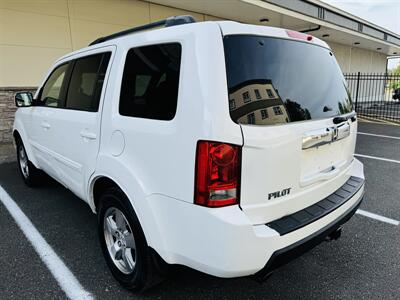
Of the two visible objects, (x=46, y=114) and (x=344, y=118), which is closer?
(x=344, y=118)

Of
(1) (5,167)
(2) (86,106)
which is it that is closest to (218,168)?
(2) (86,106)

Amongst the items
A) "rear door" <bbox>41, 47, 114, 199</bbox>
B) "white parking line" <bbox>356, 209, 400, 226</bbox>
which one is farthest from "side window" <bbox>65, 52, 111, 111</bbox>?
"white parking line" <bbox>356, 209, 400, 226</bbox>

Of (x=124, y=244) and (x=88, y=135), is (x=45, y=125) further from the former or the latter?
(x=124, y=244)

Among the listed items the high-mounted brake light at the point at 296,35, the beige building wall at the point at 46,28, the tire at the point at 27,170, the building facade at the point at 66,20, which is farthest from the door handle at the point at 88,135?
the beige building wall at the point at 46,28

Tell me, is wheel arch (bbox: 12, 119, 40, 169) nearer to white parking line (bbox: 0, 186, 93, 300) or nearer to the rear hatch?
white parking line (bbox: 0, 186, 93, 300)

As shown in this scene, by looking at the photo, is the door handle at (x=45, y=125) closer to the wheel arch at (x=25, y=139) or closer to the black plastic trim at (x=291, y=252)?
the wheel arch at (x=25, y=139)

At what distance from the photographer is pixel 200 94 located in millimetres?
1710

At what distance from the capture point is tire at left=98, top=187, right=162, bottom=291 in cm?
214

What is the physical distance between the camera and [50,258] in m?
2.89

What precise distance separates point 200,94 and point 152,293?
1.59 meters

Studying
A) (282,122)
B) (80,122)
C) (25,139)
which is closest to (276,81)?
(282,122)

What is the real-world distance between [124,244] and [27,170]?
3025 mm

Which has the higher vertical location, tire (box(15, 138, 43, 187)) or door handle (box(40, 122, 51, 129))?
door handle (box(40, 122, 51, 129))

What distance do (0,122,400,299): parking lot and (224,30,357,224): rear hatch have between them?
79 cm
